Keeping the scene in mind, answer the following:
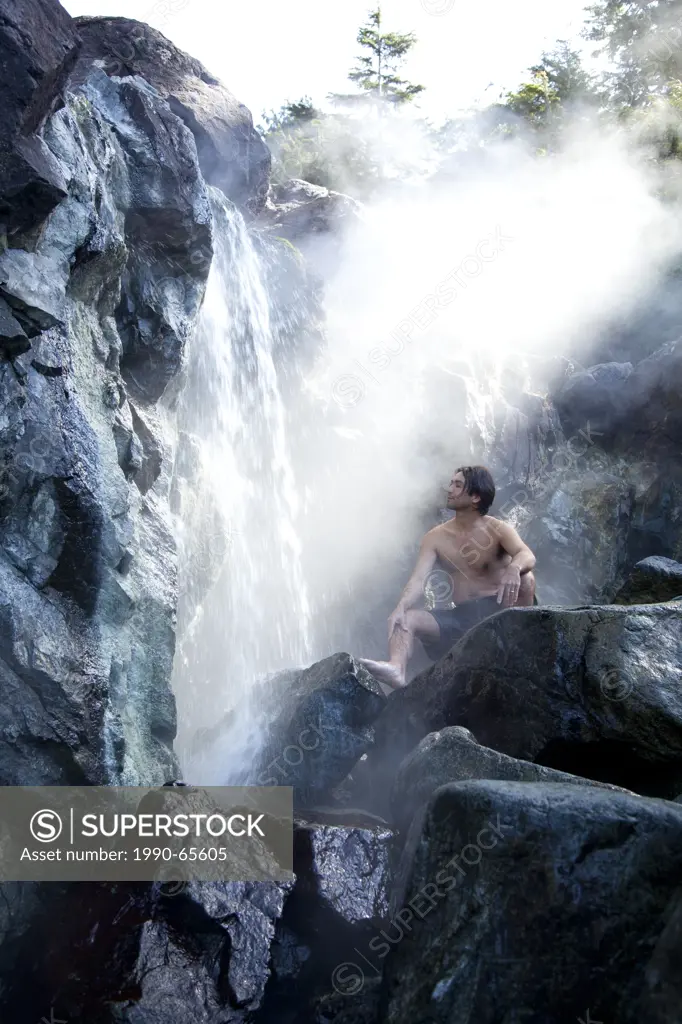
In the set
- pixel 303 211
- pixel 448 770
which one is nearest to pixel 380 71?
pixel 303 211

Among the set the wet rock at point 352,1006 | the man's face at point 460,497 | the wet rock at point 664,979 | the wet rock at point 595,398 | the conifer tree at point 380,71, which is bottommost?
the wet rock at point 352,1006

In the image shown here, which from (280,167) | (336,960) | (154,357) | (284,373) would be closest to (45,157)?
(154,357)

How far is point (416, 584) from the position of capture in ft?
20.2

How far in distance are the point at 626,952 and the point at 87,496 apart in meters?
3.47

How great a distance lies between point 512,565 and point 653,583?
1874mm

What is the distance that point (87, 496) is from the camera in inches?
175

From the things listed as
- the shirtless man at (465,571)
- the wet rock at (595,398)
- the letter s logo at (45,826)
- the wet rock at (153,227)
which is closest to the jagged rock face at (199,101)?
the wet rock at (153,227)

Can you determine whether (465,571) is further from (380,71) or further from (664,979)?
(380,71)

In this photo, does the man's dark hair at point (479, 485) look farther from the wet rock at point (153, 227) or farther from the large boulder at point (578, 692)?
the wet rock at point (153, 227)

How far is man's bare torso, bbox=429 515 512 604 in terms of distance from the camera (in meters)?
6.38

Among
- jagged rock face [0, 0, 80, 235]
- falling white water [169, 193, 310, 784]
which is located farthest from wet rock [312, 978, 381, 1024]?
jagged rock face [0, 0, 80, 235]

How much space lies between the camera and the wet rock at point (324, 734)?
5.04 meters

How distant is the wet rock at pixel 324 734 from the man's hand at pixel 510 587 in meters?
1.26

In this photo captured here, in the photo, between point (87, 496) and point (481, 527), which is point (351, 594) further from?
point (87, 496)
